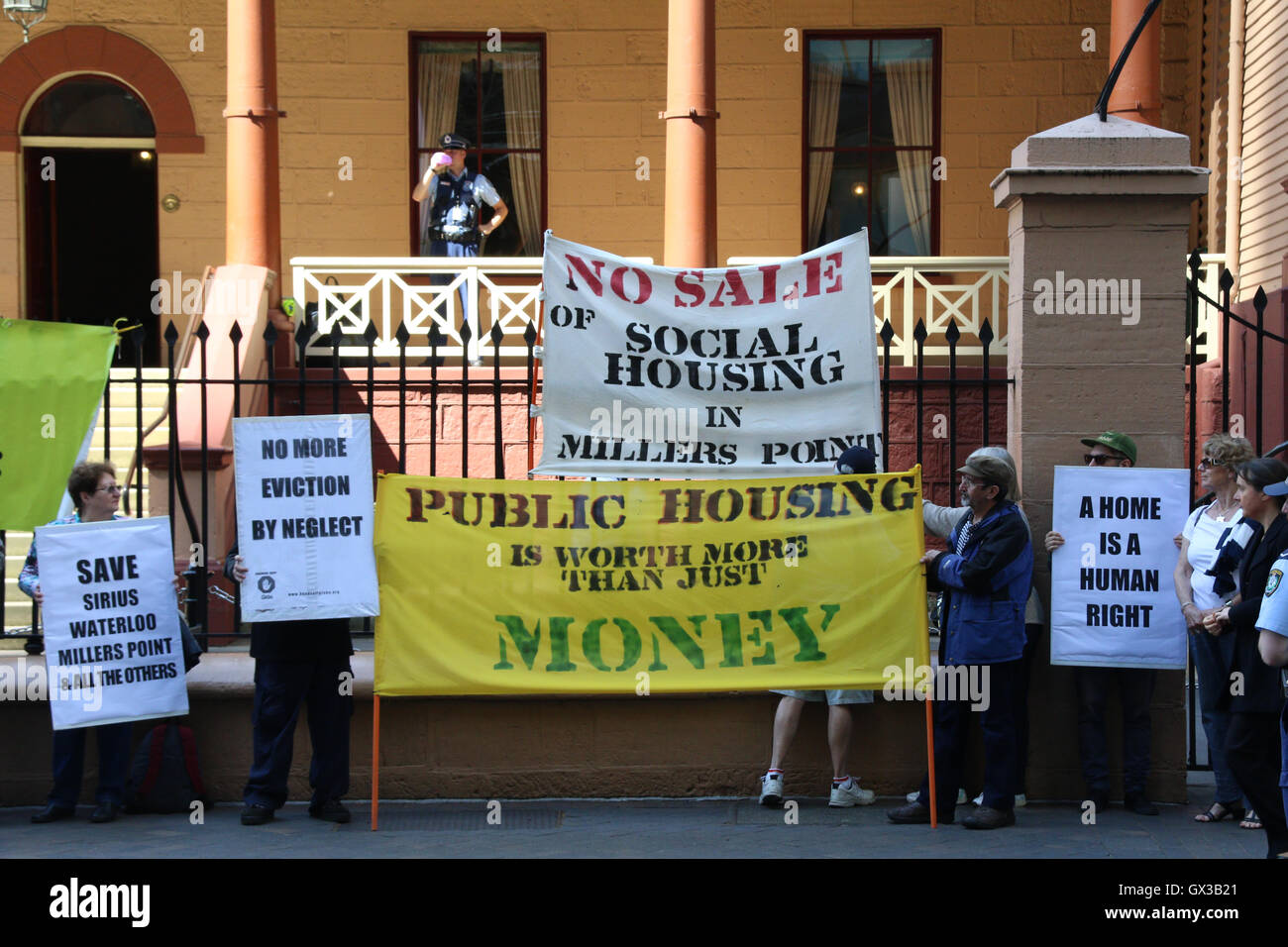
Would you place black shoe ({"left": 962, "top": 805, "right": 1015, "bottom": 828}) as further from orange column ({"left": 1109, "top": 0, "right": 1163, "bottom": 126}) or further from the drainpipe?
the drainpipe

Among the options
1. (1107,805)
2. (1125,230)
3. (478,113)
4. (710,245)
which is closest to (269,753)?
(1107,805)

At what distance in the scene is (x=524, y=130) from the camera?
15055mm

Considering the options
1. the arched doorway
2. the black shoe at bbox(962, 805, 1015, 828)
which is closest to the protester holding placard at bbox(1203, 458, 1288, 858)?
the black shoe at bbox(962, 805, 1015, 828)

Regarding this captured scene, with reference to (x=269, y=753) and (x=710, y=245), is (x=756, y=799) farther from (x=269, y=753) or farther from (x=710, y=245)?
(x=710, y=245)

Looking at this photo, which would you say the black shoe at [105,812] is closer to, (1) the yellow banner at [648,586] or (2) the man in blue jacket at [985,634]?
(1) the yellow banner at [648,586]

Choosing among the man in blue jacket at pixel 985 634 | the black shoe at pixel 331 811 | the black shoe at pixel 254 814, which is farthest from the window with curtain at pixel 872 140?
the black shoe at pixel 254 814

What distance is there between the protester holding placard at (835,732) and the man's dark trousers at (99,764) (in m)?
3.06

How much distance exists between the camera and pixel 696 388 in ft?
23.4

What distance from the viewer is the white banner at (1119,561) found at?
6879mm

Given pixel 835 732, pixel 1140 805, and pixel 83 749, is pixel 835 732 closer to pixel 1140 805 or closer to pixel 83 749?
pixel 1140 805

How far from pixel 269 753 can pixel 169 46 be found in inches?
395

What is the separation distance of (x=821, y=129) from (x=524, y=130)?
3091 mm

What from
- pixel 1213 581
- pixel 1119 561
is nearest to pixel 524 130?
pixel 1119 561

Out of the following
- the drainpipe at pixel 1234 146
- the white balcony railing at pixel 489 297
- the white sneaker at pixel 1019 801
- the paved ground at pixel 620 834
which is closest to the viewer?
the paved ground at pixel 620 834
